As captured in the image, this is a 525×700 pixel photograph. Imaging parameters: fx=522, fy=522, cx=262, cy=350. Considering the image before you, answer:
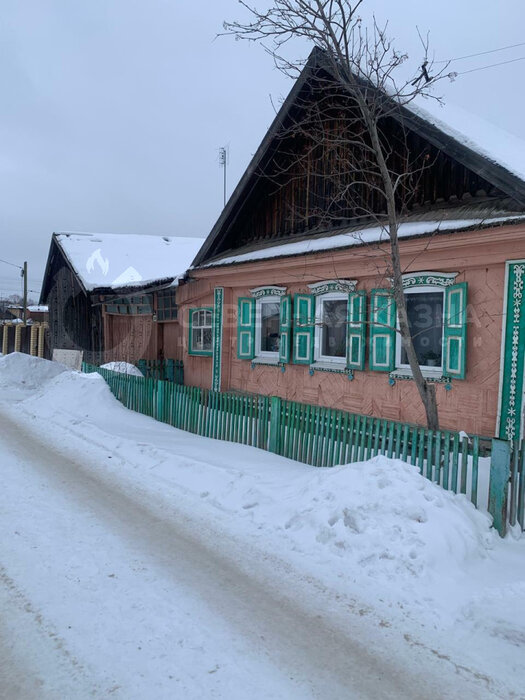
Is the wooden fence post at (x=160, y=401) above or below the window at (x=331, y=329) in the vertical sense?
below

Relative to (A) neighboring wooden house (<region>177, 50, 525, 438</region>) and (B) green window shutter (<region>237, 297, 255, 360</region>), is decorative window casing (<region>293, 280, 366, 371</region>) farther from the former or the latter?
(B) green window shutter (<region>237, 297, 255, 360</region>)

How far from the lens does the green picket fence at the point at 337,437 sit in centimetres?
515

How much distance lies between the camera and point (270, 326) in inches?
459

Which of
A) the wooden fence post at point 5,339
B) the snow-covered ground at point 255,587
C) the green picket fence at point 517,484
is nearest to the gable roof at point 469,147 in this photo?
the green picket fence at point 517,484

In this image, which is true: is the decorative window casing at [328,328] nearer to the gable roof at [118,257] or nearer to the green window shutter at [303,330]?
the green window shutter at [303,330]

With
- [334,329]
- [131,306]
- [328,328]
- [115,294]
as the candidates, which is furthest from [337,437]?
Answer: [115,294]

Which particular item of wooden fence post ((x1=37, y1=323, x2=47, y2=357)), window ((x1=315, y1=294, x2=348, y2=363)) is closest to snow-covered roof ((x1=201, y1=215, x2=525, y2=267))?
window ((x1=315, y1=294, x2=348, y2=363))

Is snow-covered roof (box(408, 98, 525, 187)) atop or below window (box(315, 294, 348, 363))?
atop

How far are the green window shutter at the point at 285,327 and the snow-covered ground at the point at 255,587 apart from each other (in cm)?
441

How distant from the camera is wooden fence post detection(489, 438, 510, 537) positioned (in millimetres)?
5047

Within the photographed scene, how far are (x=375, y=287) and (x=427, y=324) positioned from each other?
1.13 m

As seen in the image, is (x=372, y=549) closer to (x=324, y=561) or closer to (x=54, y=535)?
(x=324, y=561)

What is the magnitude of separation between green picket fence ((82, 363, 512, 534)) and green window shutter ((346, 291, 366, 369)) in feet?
6.89

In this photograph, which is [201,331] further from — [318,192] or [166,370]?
[318,192]
